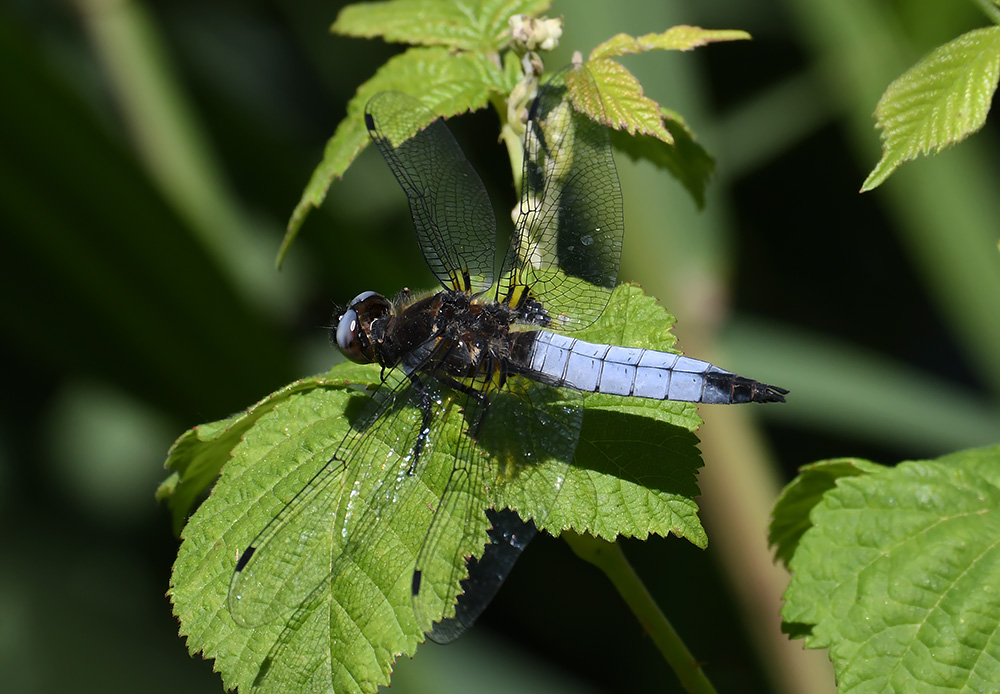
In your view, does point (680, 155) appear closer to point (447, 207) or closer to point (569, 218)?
point (569, 218)

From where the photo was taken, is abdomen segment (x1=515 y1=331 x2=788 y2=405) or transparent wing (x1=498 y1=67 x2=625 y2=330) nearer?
abdomen segment (x1=515 y1=331 x2=788 y2=405)

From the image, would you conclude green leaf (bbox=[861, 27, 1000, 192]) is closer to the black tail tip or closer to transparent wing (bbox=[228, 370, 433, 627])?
the black tail tip

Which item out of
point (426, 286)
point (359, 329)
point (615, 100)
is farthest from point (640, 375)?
point (426, 286)

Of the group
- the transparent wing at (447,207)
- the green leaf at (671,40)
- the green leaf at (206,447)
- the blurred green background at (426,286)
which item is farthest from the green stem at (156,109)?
the green leaf at (671,40)

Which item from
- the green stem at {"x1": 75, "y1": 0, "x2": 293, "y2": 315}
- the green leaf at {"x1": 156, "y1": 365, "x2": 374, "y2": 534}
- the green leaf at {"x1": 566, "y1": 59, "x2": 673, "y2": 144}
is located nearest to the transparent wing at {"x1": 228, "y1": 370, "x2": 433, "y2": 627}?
the green leaf at {"x1": 156, "y1": 365, "x2": 374, "y2": 534}

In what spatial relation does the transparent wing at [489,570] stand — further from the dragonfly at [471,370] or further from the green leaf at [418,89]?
the green leaf at [418,89]

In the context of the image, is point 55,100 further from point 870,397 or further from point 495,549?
point 870,397
